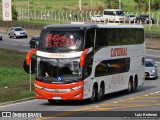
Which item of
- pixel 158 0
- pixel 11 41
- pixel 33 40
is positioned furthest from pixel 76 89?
pixel 158 0

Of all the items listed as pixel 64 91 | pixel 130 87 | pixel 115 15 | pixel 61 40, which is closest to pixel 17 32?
pixel 115 15

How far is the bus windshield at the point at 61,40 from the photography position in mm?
28734

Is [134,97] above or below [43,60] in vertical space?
below

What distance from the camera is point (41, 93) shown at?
94.2 feet

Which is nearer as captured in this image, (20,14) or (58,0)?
(20,14)

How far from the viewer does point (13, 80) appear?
132ft

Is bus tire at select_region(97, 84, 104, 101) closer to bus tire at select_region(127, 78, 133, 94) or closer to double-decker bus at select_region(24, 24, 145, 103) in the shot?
double-decker bus at select_region(24, 24, 145, 103)

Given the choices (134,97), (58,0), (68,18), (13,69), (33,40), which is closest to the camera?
(134,97)

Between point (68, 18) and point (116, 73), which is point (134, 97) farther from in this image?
point (68, 18)

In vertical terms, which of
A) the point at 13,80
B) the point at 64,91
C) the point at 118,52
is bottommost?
the point at 13,80

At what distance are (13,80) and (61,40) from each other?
39.8 ft

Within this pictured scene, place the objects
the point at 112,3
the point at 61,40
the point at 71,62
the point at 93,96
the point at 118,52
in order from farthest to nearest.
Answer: the point at 112,3 → the point at 118,52 → the point at 93,96 → the point at 61,40 → the point at 71,62

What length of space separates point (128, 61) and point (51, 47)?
7.97 meters

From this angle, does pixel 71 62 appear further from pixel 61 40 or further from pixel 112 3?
pixel 112 3
